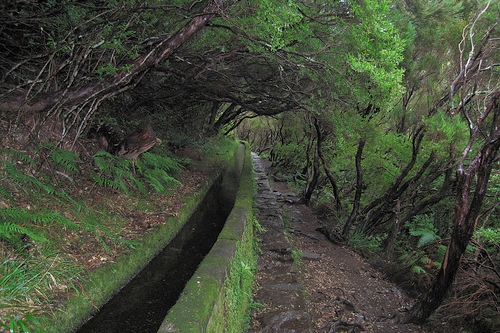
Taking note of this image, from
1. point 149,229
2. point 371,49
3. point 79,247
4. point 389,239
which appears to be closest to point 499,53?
point 371,49

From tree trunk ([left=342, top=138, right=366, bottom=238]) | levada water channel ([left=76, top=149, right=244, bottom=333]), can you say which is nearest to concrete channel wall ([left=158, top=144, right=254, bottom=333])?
levada water channel ([left=76, top=149, right=244, bottom=333])

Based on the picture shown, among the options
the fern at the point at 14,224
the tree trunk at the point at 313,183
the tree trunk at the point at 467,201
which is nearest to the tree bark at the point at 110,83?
the fern at the point at 14,224

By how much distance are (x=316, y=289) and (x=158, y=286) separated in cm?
317

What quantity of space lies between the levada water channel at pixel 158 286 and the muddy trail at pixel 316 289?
1.21 meters

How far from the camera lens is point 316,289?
17.8 ft

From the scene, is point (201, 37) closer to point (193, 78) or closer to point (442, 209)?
point (193, 78)

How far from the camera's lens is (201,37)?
5348mm

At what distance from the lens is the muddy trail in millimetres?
4160

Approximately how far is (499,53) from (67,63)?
8.14 m

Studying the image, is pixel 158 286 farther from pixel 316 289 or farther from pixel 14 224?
pixel 316 289

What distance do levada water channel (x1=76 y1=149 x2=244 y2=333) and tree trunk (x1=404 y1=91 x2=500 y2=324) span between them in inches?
149

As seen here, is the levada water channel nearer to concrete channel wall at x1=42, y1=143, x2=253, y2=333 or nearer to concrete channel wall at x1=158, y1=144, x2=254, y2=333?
concrete channel wall at x1=42, y1=143, x2=253, y2=333

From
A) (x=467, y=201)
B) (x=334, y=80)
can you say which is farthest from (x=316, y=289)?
(x=334, y=80)

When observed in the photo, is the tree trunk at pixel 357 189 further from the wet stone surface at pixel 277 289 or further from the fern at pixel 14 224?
the fern at pixel 14 224
